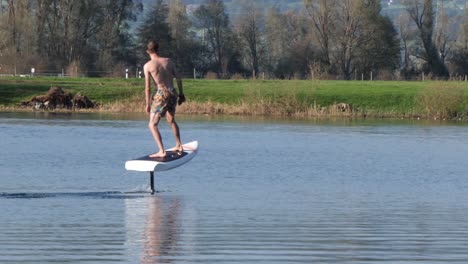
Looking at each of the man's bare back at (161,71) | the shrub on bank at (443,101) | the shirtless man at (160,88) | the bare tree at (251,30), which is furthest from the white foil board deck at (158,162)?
the bare tree at (251,30)

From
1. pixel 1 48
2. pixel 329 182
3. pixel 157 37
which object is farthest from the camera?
pixel 157 37

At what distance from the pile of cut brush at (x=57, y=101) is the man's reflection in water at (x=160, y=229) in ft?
139

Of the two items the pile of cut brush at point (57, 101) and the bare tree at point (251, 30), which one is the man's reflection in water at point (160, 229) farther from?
the bare tree at point (251, 30)

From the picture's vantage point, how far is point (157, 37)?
312ft

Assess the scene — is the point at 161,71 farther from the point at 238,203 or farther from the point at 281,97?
the point at 281,97

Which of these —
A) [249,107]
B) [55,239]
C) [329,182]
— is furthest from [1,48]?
[55,239]

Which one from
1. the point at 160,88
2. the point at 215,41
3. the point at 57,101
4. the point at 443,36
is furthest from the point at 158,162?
the point at 443,36

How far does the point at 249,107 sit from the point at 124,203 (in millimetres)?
40592

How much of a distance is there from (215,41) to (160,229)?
8673cm

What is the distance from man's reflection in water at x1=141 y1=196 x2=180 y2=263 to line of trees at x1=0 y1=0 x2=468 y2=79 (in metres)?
70.5

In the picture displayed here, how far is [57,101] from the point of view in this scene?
61656 millimetres

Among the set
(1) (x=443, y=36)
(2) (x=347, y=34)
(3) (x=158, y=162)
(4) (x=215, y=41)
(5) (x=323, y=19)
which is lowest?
(3) (x=158, y=162)

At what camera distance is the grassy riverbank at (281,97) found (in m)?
59.0

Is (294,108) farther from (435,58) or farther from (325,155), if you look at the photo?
(435,58)
